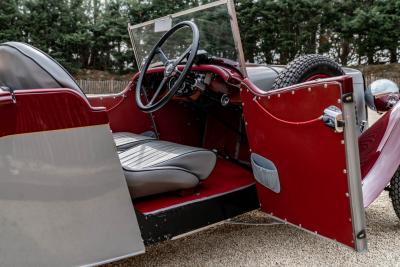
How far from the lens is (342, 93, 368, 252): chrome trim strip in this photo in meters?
1.60

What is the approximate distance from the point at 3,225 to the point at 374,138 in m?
2.05

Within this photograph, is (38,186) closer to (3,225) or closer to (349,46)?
(3,225)

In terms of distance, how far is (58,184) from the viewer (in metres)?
1.47

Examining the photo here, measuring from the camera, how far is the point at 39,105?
1421mm

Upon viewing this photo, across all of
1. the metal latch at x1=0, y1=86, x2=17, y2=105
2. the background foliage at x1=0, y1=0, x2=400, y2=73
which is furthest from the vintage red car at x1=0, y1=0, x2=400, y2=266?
the background foliage at x1=0, y1=0, x2=400, y2=73

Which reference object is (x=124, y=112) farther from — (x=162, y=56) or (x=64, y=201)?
(x=64, y=201)

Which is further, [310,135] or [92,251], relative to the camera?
[310,135]

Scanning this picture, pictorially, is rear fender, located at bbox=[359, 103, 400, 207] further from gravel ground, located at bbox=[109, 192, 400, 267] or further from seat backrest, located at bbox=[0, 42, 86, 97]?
seat backrest, located at bbox=[0, 42, 86, 97]

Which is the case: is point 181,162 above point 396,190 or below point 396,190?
above

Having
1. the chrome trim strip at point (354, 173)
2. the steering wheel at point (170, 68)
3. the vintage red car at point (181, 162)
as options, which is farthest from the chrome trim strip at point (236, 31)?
the chrome trim strip at point (354, 173)

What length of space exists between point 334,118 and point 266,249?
3.34ft

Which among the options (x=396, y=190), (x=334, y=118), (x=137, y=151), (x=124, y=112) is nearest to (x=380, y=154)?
(x=396, y=190)

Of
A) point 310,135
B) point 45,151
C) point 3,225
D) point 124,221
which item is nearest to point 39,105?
point 45,151

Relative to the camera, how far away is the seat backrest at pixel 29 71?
5.07ft
